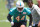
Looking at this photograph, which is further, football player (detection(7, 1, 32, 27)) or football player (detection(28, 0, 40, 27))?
football player (detection(28, 0, 40, 27))

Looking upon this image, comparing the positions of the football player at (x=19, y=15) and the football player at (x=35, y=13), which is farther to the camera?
the football player at (x=35, y=13)

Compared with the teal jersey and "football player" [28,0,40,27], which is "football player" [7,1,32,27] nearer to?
the teal jersey

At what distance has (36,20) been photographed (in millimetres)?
7020

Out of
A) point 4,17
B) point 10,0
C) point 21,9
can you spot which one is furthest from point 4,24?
point 21,9

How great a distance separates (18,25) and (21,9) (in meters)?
0.61

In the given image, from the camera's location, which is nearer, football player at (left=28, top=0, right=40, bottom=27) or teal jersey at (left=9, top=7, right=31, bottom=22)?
teal jersey at (left=9, top=7, right=31, bottom=22)

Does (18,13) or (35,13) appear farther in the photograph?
(35,13)

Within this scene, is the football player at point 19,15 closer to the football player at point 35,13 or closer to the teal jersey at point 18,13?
the teal jersey at point 18,13

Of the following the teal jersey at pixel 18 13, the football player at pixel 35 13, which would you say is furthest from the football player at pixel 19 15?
the football player at pixel 35 13

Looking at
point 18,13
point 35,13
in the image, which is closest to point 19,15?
point 18,13

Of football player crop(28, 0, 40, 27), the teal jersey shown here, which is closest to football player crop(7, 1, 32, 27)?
the teal jersey

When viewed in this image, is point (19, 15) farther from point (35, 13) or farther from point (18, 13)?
point (35, 13)

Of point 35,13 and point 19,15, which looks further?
point 35,13

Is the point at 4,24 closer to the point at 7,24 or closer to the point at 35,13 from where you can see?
the point at 7,24
